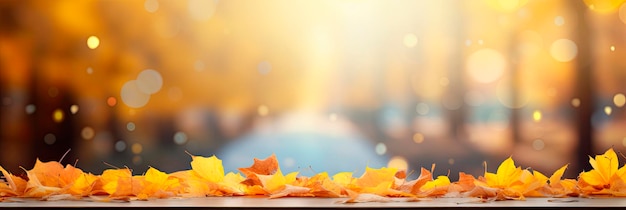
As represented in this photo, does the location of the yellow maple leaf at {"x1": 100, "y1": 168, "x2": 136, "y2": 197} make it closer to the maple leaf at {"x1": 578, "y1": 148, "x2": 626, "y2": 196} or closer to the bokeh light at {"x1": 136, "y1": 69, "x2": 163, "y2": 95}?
the bokeh light at {"x1": 136, "y1": 69, "x2": 163, "y2": 95}

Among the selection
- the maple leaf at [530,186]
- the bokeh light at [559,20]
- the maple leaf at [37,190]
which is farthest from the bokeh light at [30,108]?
the bokeh light at [559,20]

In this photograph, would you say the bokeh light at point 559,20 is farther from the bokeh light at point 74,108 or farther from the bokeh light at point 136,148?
the bokeh light at point 74,108

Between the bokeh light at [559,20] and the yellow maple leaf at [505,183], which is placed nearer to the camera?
the yellow maple leaf at [505,183]

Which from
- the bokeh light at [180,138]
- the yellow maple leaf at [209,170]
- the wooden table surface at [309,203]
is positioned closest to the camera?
the wooden table surface at [309,203]

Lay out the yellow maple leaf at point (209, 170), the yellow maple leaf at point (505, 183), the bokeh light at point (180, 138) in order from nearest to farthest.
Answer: the yellow maple leaf at point (505, 183) < the yellow maple leaf at point (209, 170) < the bokeh light at point (180, 138)

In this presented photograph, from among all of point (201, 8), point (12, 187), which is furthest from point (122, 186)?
point (201, 8)

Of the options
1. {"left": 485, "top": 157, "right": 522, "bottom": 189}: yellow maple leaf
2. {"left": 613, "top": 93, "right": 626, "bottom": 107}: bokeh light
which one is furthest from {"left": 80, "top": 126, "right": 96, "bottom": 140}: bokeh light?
{"left": 613, "top": 93, "right": 626, "bottom": 107}: bokeh light

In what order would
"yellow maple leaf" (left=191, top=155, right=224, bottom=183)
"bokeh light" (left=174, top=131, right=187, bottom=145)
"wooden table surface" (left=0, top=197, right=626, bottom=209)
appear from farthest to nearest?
"bokeh light" (left=174, top=131, right=187, bottom=145) → "yellow maple leaf" (left=191, top=155, right=224, bottom=183) → "wooden table surface" (left=0, top=197, right=626, bottom=209)

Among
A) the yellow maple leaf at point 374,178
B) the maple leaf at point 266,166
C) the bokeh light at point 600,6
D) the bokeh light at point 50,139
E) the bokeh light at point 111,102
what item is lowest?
the yellow maple leaf at point 374,178
